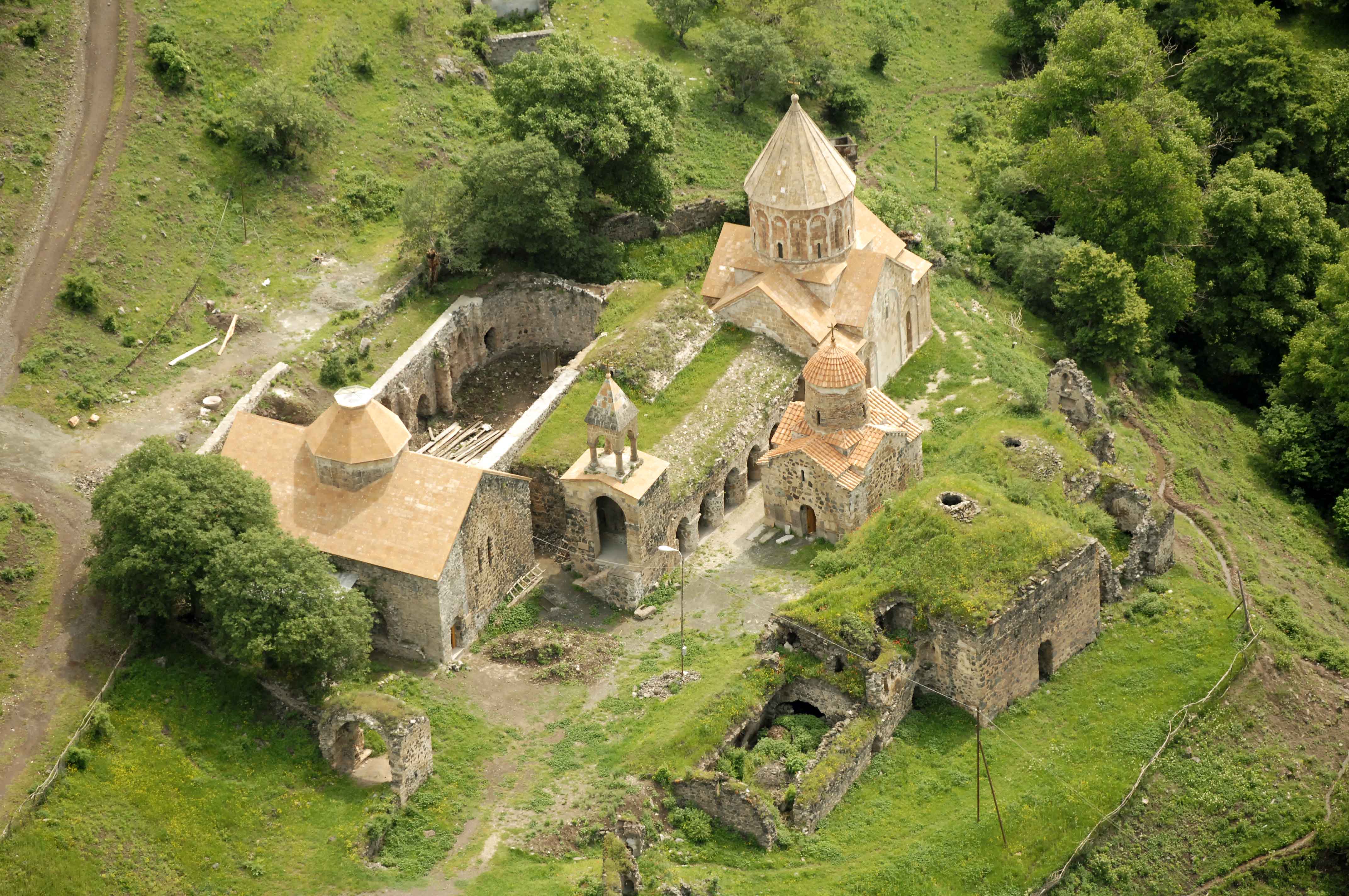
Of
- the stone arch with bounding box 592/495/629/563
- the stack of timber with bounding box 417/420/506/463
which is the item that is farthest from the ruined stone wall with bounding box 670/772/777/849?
the stack of timber with bounding box 417/420/506/463

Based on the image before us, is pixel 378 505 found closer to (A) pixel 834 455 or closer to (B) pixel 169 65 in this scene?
(A) pixel 834 455

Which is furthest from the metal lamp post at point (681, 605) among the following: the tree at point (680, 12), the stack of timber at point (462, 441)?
the tree at point (680, 12)

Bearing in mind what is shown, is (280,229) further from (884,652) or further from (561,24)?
(884,652)

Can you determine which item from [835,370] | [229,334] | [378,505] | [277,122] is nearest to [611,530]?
[378,505]

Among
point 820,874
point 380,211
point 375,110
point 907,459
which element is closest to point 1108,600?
point 907,459

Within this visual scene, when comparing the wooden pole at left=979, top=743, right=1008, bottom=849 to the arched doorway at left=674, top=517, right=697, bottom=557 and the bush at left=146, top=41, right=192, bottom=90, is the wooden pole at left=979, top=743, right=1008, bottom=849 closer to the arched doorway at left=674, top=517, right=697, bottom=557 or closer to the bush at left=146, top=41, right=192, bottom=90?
the arched doorway at left=674, top=517, right=697, bottom=557
